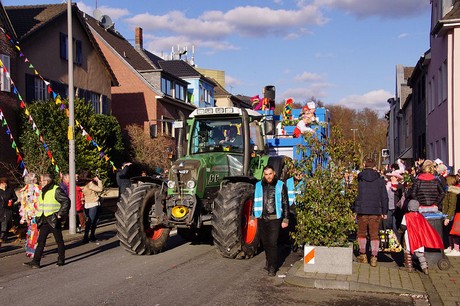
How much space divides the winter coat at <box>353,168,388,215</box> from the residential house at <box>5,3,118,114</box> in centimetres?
1862

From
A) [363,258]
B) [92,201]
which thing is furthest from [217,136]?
[363,258]

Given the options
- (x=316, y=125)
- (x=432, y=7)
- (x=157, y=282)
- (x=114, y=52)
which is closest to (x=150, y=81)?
(x=114, y=52)

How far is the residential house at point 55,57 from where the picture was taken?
24.9 metres

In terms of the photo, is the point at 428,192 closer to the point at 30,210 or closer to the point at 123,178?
the point at 30,210

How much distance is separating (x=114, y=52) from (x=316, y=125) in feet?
92.1

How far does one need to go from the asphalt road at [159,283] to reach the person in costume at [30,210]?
0.40 metres

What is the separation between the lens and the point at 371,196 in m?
9.47

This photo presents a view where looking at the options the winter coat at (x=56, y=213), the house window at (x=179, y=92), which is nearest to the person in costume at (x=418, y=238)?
the winter coat at (x=56, y=213)

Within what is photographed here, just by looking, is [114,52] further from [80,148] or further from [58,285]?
[58,285]

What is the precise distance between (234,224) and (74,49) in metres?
21.9

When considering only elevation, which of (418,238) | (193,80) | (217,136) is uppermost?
(193,80)

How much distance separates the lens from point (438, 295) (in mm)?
7512

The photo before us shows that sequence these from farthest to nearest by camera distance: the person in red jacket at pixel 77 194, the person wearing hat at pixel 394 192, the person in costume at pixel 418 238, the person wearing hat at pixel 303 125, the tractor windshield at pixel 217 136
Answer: the person in red jacket at pixel 77 194
the person wearing hat at pixel 303 125
the person wearing hat at pixel 394 192
the tractor windshield at pixel 217 136
the person in costume at pixel 418 238

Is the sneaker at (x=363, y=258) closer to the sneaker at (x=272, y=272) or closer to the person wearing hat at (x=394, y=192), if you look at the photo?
the sneaker at (x=272, y=272)
